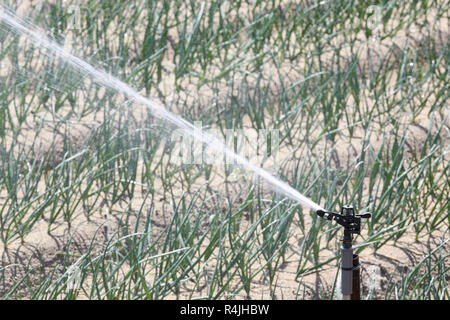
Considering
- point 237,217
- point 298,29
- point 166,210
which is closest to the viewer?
point 237,217

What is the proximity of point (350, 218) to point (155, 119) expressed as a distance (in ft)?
6.38

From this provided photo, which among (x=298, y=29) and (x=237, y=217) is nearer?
(x=237, y=217)

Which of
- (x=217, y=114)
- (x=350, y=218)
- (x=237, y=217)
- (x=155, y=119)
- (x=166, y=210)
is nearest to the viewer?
(x=350, y=218)

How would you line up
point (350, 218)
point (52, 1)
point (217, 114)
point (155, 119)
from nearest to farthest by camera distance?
point (350, 218), point (217, 114), point (155, 119), point (52, 1)

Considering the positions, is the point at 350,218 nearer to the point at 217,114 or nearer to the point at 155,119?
the point at 217,114

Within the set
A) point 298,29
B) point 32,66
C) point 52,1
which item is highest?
point 52,1

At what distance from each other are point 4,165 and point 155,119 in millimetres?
801

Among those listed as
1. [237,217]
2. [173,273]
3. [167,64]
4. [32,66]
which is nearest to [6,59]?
[32,66]

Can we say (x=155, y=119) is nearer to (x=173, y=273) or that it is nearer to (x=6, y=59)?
(x=6, y=59)

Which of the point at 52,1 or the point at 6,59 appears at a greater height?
the point at 52,1

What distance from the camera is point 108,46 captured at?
4371 millimetres
